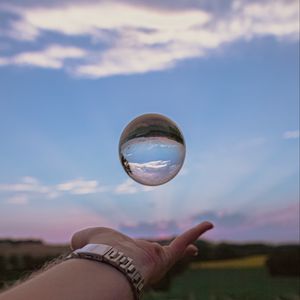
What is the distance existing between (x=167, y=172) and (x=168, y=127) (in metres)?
0.36

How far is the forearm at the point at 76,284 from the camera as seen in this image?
3.72 feet

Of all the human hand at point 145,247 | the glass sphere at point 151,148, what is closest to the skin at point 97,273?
the human hand at point 145,247

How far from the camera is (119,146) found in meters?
3.03

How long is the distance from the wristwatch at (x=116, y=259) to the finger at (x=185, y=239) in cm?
34

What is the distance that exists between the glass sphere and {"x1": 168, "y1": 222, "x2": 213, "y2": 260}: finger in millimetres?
1100

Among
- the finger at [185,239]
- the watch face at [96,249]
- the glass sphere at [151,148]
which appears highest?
the glass sphere at [151,148]

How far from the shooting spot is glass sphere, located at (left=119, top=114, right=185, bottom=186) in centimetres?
284

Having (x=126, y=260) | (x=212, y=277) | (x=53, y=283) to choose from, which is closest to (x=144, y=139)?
(x=126, y=260)

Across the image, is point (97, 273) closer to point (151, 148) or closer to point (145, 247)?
point (145, 247)

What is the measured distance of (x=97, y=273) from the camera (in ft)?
4.12

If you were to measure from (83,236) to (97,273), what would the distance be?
1.04ft

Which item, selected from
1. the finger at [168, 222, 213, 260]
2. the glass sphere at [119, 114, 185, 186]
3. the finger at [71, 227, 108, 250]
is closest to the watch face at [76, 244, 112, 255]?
the finger at [71, 227, 108, 250]

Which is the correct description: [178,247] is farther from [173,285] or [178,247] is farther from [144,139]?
[173,285]

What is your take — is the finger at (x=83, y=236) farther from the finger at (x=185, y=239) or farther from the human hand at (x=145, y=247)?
the finger at (x=185, y=239)
